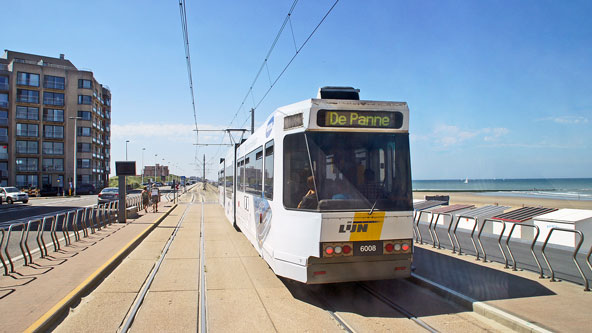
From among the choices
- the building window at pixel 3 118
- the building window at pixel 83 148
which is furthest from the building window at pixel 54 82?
the building window at pixel 83 148

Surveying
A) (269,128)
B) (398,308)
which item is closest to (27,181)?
(269,128)

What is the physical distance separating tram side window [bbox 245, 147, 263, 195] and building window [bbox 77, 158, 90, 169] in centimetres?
6677

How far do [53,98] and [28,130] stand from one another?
6.26 meters

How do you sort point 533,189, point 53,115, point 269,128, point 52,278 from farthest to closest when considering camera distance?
point 533,189
point 53,115
point 269,128
point 52,278

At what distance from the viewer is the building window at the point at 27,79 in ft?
201

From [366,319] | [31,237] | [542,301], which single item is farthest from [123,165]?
[542,301]

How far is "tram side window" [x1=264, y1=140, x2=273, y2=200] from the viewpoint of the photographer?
7312mm

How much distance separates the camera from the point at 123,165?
62.6 ft

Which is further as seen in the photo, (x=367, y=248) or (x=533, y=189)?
(x=533, y=189)

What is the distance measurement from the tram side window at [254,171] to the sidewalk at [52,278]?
3526 millimetres

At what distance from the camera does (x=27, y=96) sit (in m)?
62.0

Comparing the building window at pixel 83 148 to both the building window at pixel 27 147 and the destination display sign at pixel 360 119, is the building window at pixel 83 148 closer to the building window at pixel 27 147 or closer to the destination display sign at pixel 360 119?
the building window at pixel 27 147

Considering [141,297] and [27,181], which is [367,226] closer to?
[141,297]

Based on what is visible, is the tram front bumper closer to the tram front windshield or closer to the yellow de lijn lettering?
the yellow de lijn lettering
